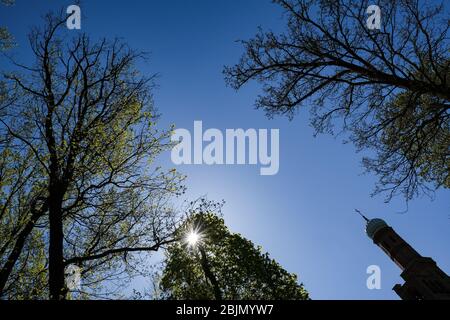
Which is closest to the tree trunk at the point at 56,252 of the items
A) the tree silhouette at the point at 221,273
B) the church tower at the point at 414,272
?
the tree silhouette at the point at 221,273

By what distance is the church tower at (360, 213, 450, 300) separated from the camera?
124 ft

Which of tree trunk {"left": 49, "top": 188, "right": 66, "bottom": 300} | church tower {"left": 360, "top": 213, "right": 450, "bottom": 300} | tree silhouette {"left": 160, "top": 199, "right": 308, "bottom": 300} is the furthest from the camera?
church tower {"left": 360, "top": 213, "right": 450, "bottom": 300}

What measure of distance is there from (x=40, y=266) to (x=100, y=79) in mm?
7490

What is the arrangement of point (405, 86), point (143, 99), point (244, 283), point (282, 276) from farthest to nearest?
point (282, 276) < point (244, 283) < point (143, 99) < point (405, 86)

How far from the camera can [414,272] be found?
39969 millimetres

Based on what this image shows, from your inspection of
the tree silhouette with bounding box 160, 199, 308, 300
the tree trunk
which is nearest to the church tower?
the tree silhouette with bounding box 160, 199, 308, 300

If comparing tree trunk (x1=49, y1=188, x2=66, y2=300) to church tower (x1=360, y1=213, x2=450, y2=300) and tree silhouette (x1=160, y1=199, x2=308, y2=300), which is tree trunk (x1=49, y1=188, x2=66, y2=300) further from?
church tower (x1=360, y1=213, x2=450, y2=300)

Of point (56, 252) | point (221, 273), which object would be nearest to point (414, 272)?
point (221, 273)

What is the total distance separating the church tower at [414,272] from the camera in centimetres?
3778

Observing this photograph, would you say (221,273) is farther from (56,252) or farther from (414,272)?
(414,272)
